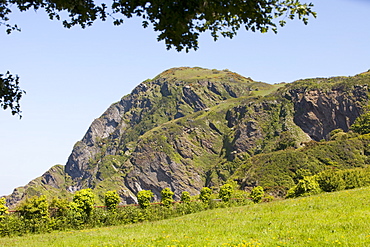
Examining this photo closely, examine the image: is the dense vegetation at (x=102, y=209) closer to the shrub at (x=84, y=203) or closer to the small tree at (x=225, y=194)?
the shrub at (x=84, y=203)

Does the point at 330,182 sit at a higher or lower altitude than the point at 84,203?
lower

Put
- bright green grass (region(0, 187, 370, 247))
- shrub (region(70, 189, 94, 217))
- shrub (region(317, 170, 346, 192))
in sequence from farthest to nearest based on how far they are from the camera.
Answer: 1. shrub (region(317, 170, 346, 192))
2. shrub (region(70, 189, 94, 217))
3. bright green grass (region(0, 187, 370, 247))

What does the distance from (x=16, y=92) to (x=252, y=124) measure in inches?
7637

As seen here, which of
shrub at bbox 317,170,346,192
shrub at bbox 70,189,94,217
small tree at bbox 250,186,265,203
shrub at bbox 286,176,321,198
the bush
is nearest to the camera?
the bush

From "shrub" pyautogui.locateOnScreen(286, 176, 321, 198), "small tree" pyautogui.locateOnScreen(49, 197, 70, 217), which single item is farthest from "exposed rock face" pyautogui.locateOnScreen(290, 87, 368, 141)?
"small tree" pyautogui.locateOnScreen(49, 197, 70, 217)

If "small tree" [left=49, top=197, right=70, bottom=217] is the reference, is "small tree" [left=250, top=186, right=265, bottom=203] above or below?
below

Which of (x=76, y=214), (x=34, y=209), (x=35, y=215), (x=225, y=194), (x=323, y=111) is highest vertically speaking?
(x=323, y=111)

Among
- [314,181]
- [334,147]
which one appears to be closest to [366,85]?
[334,147]

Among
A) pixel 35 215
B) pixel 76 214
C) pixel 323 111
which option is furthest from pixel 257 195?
pixel 323 111

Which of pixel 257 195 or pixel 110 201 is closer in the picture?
pixel 110 201

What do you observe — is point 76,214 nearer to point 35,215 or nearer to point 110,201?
point 35,215

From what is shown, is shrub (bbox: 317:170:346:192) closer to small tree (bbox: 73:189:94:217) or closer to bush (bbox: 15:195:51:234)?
small tree (bbox: 73:189:94:217)

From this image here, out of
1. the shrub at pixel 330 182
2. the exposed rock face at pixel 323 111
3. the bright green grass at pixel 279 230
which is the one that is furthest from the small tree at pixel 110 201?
the exposed rock face at pixel 323 111

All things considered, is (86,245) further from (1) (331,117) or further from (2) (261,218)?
(1) (331,117)
